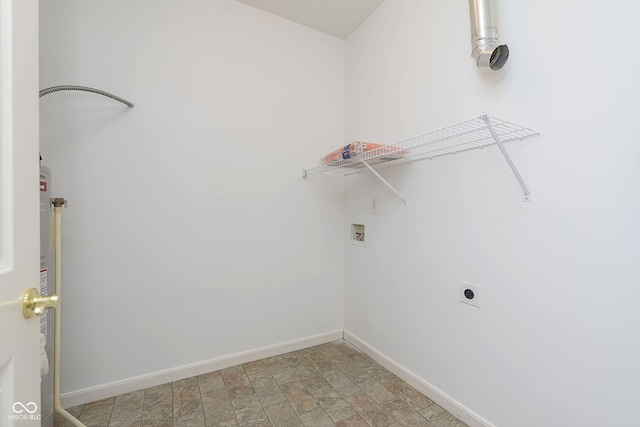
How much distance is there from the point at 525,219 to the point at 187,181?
2.00 m

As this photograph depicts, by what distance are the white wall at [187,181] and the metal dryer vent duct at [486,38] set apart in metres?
1.35

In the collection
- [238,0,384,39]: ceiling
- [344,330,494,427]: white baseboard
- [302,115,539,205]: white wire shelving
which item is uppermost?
[238,0,384,39]: ceiling

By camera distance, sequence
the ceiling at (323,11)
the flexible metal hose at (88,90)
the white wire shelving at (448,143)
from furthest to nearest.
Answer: the ceiling at (323,11) → the flexible metal hose at (88,90) → the white wire shelving at (448,143)

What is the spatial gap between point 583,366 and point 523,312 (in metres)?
0.26

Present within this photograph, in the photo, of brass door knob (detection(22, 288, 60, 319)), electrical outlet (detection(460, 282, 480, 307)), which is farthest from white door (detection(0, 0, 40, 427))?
electrical outlet (detection(460, 282, 480, 307))

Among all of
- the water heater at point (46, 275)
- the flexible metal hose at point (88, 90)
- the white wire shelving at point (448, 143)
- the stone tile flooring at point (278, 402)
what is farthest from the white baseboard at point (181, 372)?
the flexible metal hose at point (88, 90)

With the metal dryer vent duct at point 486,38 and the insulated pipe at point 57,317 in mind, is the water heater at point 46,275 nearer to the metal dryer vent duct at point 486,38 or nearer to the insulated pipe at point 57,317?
the insulated pipe at point 57,317

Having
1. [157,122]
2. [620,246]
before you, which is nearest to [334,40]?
[157,122]

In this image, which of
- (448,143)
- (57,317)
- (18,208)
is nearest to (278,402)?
(57,317)

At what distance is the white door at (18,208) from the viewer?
1.95 feet

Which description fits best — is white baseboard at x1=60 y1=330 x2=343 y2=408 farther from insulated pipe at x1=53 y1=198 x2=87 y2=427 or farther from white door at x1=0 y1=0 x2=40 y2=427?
white door at x1=0 y1=0 x2=40 y2=427

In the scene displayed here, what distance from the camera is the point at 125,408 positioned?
1.68 meters

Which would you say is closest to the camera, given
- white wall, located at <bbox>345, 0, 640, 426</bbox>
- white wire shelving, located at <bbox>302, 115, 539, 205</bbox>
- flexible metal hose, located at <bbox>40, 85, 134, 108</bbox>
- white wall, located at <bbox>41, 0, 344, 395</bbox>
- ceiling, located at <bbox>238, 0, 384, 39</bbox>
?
white wall, located at <bbox>345, 0, 640, 426</bbox>

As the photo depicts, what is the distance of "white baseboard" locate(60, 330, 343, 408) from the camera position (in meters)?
1.71
